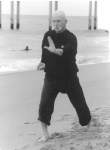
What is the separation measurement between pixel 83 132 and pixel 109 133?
0.99 ft

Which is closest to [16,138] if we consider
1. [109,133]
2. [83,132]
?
[83,132]

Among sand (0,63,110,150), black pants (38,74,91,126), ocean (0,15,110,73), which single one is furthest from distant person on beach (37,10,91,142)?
ocean (0,15,110,73)

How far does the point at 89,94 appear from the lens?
6027mm

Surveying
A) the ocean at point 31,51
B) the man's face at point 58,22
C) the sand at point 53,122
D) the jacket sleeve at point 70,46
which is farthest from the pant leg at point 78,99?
the ocean at point 31,51

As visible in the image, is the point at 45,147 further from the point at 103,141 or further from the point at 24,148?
the point at 103,141

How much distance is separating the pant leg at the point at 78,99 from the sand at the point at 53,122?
13 centimetres

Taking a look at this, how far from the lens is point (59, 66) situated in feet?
11.3

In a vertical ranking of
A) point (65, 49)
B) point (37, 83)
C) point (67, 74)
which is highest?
point (65, 49)

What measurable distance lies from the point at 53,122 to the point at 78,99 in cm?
79

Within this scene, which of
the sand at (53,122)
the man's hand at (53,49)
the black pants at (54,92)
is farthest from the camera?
the black pants at (54,92)

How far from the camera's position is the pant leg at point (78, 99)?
3.57 m

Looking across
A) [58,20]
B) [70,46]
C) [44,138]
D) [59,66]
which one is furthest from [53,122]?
[58,20]

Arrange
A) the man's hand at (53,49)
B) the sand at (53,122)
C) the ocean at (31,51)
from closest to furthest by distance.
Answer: the man's hand at (53,49), the sand at (53,122), the ocean at (31,51)

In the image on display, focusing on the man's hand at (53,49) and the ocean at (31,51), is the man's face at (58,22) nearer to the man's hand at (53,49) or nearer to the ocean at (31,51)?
the man's hand at (53,49)
